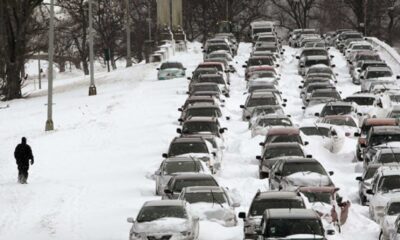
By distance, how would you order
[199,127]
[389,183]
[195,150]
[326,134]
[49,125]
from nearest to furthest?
[389,183]
[195,150]
[199,127]
[326,134]
[49,125]

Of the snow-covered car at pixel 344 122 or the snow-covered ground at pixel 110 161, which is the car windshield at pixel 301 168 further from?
A: the snow-covered car at pixel 344 122

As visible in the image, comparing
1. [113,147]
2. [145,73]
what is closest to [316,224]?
[113,147]

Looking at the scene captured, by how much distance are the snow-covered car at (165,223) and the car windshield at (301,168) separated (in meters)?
5.32

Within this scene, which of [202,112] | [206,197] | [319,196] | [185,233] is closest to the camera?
[185,233]

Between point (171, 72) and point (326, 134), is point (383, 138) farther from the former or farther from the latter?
point (171, 72)

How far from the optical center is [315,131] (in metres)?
35.6

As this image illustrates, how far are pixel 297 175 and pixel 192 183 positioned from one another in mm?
2784

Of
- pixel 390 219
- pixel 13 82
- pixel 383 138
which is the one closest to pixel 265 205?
pixel 390 219

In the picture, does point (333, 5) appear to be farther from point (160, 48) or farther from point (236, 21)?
point (160, 48)

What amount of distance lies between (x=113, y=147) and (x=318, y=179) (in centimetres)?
1514

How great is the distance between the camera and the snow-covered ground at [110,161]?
23.7 meters

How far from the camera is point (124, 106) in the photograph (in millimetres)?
51625

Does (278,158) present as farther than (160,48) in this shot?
No

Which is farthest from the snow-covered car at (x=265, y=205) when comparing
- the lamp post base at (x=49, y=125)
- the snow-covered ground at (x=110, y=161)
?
the lamp post base at (x=49, y=125)
